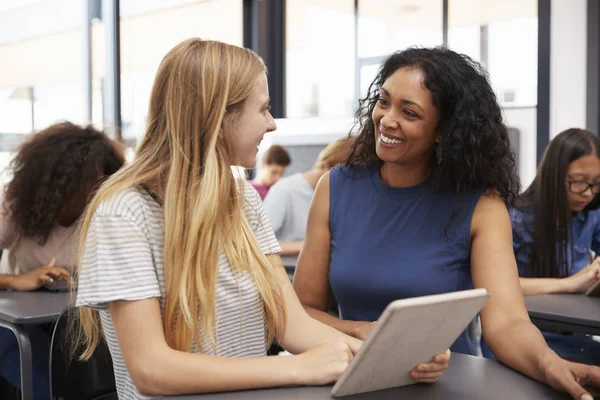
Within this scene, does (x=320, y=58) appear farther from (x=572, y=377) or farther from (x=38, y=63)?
(x=572, y=377)

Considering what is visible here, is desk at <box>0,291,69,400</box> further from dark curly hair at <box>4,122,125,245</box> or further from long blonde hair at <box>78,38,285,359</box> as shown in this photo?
long blonde hair at <box>78,38,285,359</box>

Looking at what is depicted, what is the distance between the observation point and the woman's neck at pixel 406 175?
1.64 meters

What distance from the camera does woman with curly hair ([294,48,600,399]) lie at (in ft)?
4.97

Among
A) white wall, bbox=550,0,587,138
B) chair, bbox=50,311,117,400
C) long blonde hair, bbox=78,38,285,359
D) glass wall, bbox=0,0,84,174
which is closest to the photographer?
long blonde hair, bbox=78,38,285,359

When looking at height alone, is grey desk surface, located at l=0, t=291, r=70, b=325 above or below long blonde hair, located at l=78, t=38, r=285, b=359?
below

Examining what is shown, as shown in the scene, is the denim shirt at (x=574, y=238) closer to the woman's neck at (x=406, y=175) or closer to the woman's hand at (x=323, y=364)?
the woman's neck at (x=406, y=175)

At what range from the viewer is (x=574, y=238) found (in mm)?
2561

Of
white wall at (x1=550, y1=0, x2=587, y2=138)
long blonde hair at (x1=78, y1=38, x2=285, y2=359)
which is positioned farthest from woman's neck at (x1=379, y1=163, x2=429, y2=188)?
white wall at (x1=550, y1=0, x2=587, y2=138)

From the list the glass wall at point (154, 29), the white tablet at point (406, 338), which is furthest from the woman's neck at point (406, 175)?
the glass wall at point (154, 29)

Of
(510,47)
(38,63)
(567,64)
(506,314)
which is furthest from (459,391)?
(510,47)

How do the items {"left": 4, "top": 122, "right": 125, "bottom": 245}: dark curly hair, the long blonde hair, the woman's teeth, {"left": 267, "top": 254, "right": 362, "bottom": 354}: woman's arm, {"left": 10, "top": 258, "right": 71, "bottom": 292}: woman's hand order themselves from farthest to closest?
{"left": 4, "top": 122, "right": 125, "bottom": 245}: dark curly hair, {"left": 10, "top": 258, "right": 71, "bottom": 292}: woman's hand, the woman's teeth, {"left": 267, "top": 254, "right": 362, "bottom": 354}: woman's arm, the long blonde hair

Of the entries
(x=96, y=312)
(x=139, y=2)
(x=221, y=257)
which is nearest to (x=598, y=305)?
(x=221, y=257)

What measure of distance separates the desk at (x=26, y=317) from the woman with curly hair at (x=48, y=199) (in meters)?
0.21

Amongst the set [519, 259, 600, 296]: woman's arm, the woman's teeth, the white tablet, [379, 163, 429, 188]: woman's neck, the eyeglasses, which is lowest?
[519, 259, 600, 296]: woman's arm
